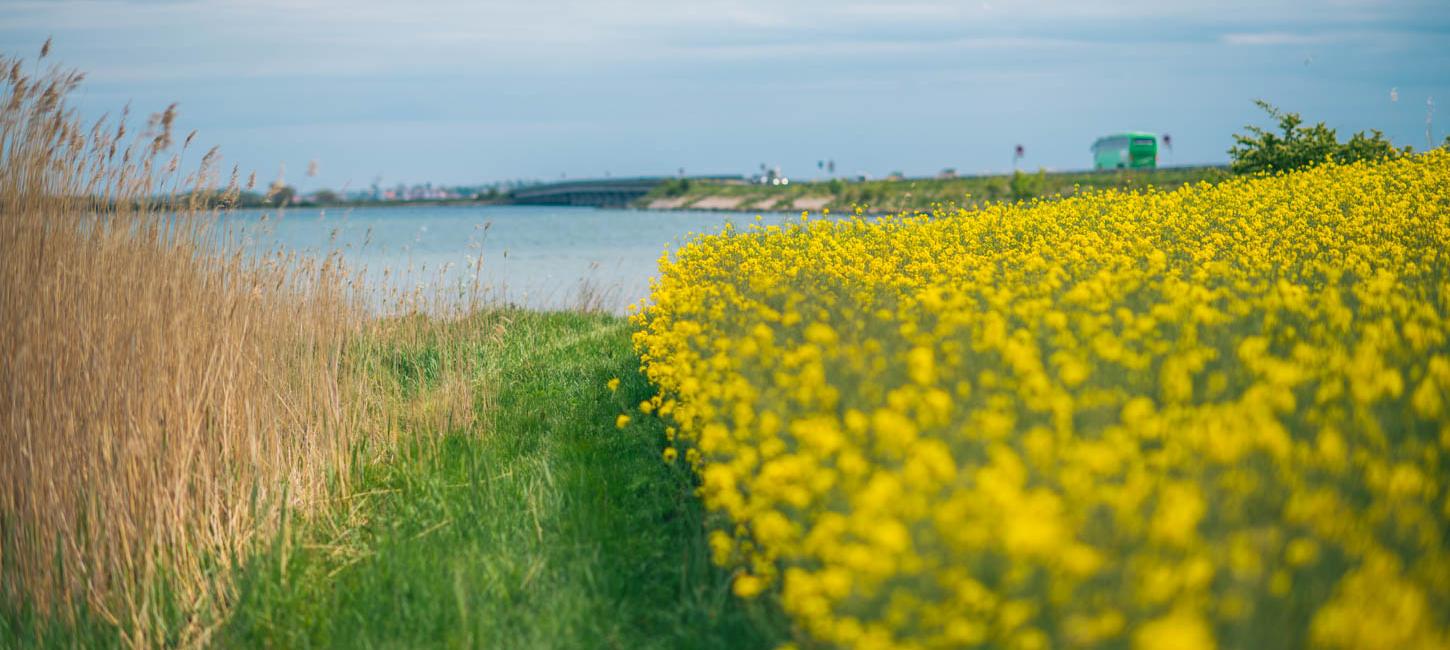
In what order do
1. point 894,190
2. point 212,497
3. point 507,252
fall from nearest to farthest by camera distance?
point 212,497 → point 507,252 → point 894,190

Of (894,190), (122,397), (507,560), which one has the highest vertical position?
(894,190)

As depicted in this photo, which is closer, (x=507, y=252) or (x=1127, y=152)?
(x=507, y=252)

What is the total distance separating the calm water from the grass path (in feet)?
6.00

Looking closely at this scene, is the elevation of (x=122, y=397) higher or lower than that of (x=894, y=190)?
lower

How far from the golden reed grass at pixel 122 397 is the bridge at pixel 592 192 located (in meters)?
78.0

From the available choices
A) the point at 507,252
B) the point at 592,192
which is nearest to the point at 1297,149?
the point at 507,252

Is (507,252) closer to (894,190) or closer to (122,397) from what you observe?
(122,397)

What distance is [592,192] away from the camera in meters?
88.1

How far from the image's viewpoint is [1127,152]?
6588cm

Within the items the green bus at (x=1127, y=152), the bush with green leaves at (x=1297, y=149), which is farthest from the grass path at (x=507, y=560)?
the green bus at (x=1127, y=152)

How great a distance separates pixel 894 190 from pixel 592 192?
37552mm

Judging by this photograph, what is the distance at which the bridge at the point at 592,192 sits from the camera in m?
85.2

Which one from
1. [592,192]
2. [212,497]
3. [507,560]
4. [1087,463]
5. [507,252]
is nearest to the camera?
[1087,463]

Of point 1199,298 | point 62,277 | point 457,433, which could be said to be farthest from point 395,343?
point 1199,298
